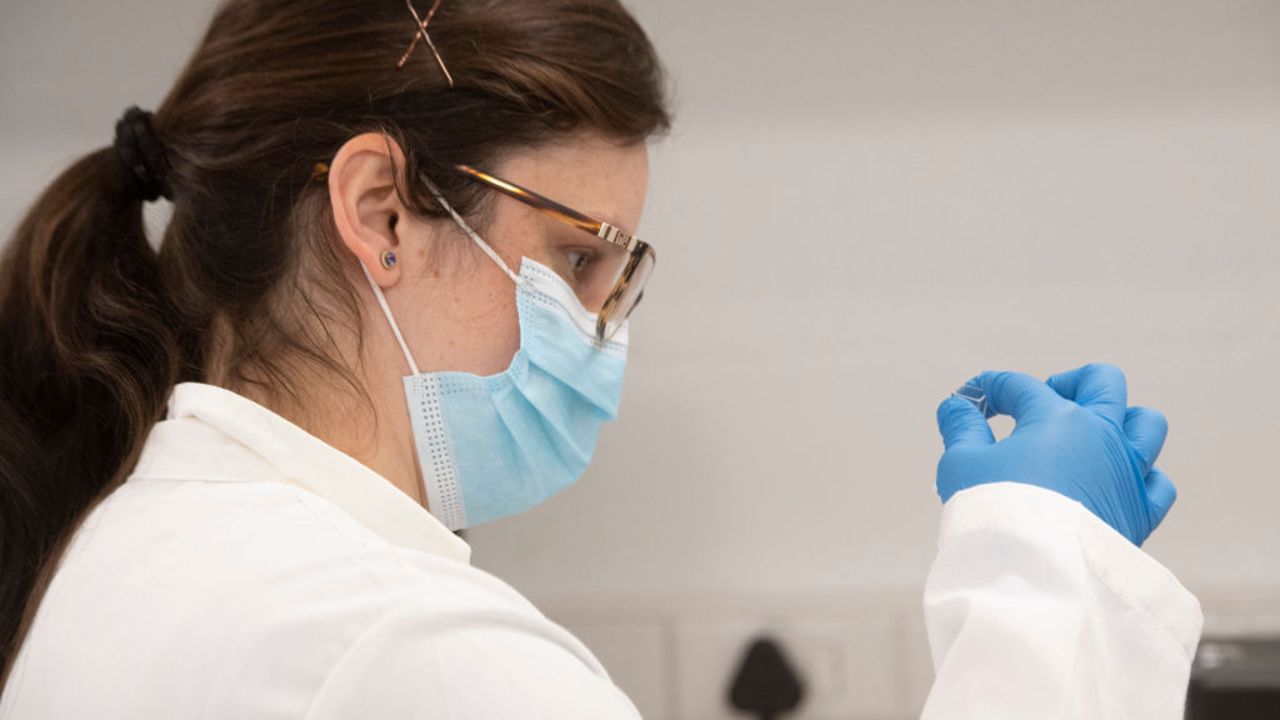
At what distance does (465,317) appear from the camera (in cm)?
94

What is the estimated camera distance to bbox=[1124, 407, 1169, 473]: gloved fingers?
2.90ft

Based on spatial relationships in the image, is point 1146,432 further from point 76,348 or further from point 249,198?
point 76,348

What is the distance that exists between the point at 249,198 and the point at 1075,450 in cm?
73

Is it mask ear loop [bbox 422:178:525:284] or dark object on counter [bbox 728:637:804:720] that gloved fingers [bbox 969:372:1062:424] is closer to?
mask ear loop [bbox 422:178:525:284]

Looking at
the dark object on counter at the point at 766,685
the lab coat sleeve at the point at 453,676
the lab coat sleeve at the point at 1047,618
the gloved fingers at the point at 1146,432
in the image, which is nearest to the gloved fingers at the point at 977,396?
the gloved fingers at the point at 1146,432

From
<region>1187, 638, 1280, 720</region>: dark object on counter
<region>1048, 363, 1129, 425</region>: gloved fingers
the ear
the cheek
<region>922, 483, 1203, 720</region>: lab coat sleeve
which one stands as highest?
the ear

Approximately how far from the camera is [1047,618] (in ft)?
2.36

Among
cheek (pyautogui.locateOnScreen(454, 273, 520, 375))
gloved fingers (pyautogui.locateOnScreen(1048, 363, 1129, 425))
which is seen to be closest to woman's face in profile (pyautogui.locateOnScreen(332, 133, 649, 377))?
cheek (pyautogui.locateOnScreen(454, 273, 520, 375))

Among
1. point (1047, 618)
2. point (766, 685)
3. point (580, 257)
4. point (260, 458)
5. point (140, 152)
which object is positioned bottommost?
point (766, 685)

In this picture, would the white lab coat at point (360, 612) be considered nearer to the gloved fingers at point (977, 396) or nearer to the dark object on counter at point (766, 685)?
the gloved fingers at point (977, 396)

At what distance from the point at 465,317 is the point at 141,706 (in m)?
0.43

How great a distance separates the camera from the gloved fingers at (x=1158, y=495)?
88cm

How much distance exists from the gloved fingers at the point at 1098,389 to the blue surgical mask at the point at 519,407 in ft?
1.45

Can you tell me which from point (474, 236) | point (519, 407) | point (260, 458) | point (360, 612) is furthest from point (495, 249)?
point (360, 612)
